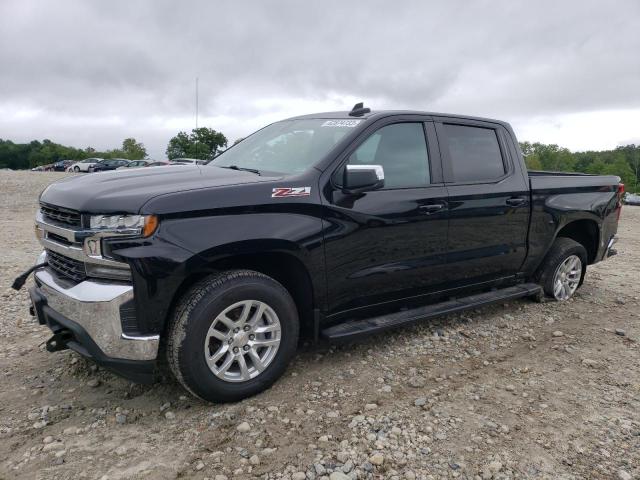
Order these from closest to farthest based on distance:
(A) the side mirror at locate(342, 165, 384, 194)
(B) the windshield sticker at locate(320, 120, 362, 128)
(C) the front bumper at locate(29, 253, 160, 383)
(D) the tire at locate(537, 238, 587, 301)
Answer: (C) the front bumper at locate(29, 253, 160, 383)
(A) the side mirror at locate(342, 165, 384, 194)
(B) the windshield sticker at locate(320, 120, 362, 128)
(D) the tire at locate(537, 238, 587, 301)

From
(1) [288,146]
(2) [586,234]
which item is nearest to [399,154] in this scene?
(1) [288,146]

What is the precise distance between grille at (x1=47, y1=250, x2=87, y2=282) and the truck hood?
0.33m

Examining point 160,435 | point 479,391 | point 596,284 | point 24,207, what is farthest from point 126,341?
point 24,207

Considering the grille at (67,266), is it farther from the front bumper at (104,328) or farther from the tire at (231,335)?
the tire at (231,335)

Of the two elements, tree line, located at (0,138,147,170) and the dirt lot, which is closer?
the dirt lot

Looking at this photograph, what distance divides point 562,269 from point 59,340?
15.2ft

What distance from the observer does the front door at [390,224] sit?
3.42 meters

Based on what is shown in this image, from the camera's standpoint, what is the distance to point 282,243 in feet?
10.3

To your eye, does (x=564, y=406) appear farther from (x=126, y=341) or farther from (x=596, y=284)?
(x=596, y=284)

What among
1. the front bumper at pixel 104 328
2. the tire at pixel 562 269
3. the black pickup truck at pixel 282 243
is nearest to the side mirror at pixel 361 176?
the black pickup truck at pixel 282 243

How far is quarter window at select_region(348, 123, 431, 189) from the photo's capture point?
367 cm

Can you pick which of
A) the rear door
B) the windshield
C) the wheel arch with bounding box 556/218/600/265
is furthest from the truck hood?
the wheel arch with bounding box 556/218/600/265

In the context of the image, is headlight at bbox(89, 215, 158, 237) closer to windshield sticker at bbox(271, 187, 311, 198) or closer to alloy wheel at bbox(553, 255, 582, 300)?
windshield sticker at bbox(271, 187, 311, 198)

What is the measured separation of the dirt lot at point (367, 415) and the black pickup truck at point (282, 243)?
1.01 ft
